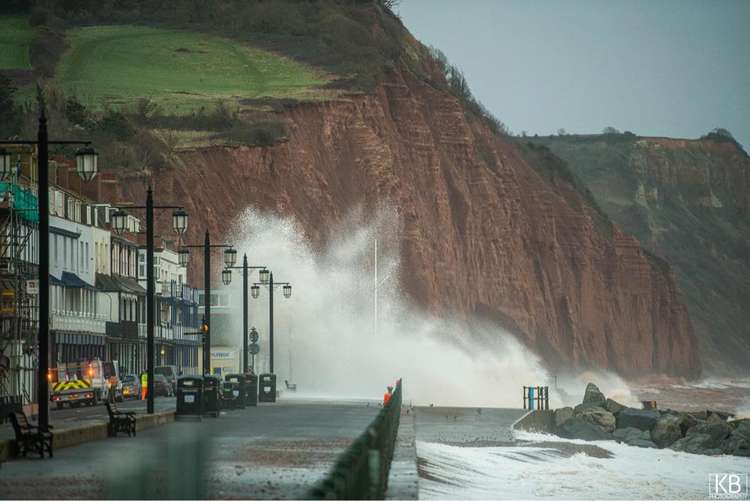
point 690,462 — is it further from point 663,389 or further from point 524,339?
point 663,389

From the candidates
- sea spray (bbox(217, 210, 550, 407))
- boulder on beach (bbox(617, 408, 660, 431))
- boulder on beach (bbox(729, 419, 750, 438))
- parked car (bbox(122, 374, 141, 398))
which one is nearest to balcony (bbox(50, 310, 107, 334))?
parked car (bbox(122, 374, 141, 398))

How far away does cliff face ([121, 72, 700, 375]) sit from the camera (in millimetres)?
109312

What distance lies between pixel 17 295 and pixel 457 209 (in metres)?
77.4

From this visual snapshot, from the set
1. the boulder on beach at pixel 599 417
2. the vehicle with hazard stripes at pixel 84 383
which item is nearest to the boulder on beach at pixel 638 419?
the boulder on beach at pixel 599 417

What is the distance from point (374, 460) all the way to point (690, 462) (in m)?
34.2

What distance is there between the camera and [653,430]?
57.2 meters

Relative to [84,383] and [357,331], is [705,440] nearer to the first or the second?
[84,383]

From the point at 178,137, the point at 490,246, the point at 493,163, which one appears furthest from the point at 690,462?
the point at 493,163

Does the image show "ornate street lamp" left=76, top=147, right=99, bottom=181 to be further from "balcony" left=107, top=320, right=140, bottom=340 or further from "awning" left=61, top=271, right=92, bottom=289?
"balcony" left=107, top=320, right=140, bottom=340

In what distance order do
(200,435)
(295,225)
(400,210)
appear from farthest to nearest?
(400,210) → (295,225) → (200,435)

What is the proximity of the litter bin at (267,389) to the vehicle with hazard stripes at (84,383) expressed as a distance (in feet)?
18.8

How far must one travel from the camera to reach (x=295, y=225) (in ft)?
353

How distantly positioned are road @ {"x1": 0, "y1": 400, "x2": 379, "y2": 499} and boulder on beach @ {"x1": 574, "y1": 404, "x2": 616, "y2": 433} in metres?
21.2

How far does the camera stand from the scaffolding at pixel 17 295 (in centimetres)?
5028
